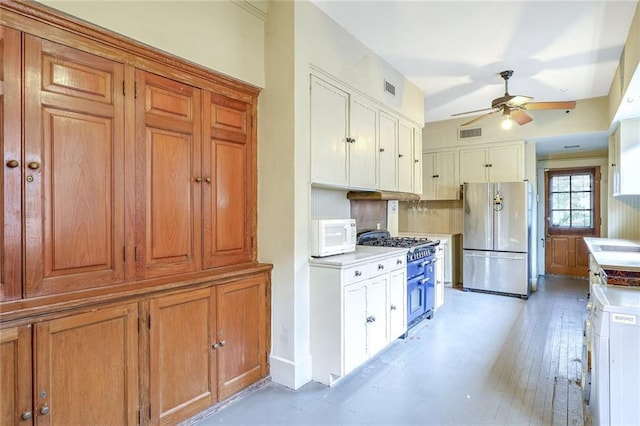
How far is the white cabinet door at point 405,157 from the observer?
4.42 metres

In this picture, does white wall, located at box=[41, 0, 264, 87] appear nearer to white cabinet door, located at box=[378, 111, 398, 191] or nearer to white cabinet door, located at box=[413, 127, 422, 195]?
white cabinet door, located at box=[378, 111, 398, 191]

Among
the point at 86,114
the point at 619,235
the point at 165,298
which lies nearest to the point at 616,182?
the point at 619,235

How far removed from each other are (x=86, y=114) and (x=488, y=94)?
16.2 feet

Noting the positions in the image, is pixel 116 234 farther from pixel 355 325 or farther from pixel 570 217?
pixel 570 217

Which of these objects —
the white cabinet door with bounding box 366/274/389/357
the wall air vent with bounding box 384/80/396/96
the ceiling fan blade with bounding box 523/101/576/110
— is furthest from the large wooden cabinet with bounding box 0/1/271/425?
the ceiling fan blade with bounding box 523/101/576/110

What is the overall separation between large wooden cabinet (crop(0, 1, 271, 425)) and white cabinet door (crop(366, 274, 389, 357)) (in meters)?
0.91

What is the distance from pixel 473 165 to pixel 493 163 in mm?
312

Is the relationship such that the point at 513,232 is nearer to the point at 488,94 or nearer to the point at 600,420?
the point at 488,94

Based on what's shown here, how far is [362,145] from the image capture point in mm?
3582

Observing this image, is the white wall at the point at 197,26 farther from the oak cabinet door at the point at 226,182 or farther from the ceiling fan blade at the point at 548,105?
the ceiling fan blade at the point at 548,105

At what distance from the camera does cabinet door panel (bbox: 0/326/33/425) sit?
4.91 feet

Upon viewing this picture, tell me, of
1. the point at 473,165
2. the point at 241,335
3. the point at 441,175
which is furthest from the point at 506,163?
the point at 241,335

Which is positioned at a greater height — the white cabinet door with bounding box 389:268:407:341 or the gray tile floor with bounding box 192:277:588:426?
the white cabinet door with bounding box 389:268:407:341

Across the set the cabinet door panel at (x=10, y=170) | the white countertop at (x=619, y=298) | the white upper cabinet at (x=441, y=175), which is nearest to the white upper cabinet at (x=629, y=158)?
the white upper cabinet at (x=441, y=175)
